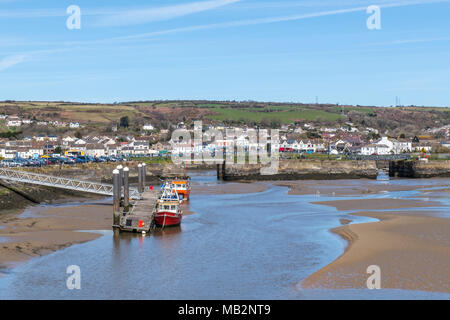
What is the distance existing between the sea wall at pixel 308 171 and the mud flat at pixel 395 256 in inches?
1621

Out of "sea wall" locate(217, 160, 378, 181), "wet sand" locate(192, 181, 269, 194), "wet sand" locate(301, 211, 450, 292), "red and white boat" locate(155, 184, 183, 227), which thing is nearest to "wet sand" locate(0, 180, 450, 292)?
"wet sand" locate(301, 211, 450, 292)

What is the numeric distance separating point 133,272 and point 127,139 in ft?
381

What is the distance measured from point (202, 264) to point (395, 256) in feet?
26.4


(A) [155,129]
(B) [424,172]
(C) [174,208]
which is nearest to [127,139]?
(A) [155,129]

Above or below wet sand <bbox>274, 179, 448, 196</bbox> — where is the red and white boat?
above

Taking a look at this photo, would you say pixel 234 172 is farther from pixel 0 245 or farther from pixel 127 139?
pixel 127 139

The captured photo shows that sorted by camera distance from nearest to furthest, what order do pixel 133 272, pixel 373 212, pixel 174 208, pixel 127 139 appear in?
pixel 133 272, pixel 174 208, pixel 373 212, pixel 127 139

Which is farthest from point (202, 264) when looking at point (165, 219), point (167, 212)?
point (167, 212)

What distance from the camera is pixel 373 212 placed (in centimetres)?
4109

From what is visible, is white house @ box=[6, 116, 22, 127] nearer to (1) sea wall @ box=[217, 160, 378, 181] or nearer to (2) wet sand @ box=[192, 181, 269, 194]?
(1) sea wall @ box=[217, 160, 378, 181]

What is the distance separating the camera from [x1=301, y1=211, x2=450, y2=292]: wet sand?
70.3 ft

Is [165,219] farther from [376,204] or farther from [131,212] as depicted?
[376,204]

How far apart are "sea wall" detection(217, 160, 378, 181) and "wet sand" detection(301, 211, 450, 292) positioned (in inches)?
1648
